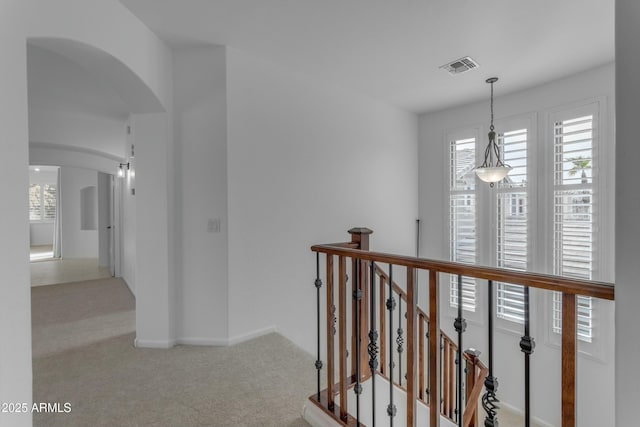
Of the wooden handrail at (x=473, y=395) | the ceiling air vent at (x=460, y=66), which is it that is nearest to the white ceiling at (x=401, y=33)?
the ceiling air vent at (x=460, y=66)

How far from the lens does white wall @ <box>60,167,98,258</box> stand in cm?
901

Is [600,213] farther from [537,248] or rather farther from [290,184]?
[290,184]

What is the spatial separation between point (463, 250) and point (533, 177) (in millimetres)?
1320

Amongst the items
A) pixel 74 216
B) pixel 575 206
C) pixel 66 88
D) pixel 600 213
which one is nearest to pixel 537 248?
pixel 575 206

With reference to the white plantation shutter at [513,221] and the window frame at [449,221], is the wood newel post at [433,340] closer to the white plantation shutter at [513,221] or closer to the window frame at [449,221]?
the white plantation shutter at [513,221]

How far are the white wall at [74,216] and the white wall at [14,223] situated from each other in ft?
29.9

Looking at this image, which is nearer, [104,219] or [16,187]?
[16,187]

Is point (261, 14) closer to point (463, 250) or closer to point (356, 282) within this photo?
point (356, 282)

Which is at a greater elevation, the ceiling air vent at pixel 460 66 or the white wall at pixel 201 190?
the ceiling air vent at pixel 460 66

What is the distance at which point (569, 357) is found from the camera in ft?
3.40

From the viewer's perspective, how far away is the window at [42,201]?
10578 mm

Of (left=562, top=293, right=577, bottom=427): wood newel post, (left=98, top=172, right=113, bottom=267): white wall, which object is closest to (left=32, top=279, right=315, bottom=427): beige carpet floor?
(left=562, top=293, right=577, bottom=427): wood newel post

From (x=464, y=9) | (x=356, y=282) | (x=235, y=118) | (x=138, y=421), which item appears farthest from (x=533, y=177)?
(x=138, y=421)

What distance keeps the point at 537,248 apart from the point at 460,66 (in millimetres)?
2352
